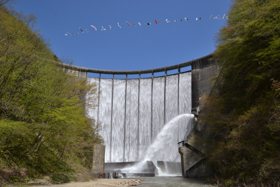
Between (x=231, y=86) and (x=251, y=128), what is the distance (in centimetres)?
446

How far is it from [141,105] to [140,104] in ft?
0.64

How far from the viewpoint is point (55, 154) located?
14383 millimetres

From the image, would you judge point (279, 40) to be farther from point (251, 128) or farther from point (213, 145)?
point (213, 145)

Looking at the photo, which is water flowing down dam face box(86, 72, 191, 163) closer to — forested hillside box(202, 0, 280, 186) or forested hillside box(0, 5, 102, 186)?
forested hillside box(202, 0, 280, 186)

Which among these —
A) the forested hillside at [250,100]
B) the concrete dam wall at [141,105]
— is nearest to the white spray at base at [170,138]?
the concrete dam wall at [141,105]

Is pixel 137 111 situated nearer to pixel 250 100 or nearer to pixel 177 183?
pixel 177 183

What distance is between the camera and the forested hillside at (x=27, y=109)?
9195mm

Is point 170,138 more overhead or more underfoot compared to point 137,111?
more underfoot

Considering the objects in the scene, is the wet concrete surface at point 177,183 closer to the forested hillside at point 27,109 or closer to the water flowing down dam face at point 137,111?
the forested hillside at point 27,109

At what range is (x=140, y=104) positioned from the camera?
30281mm

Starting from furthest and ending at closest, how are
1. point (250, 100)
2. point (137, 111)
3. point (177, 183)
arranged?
1. point (137, 111)
2. point (177, 183)
3. point (250, 100)

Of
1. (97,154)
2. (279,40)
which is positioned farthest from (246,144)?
(97,154)

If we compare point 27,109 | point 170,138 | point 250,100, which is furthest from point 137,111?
point 27,109

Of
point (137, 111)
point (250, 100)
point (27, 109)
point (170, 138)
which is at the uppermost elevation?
point (137, 111)
